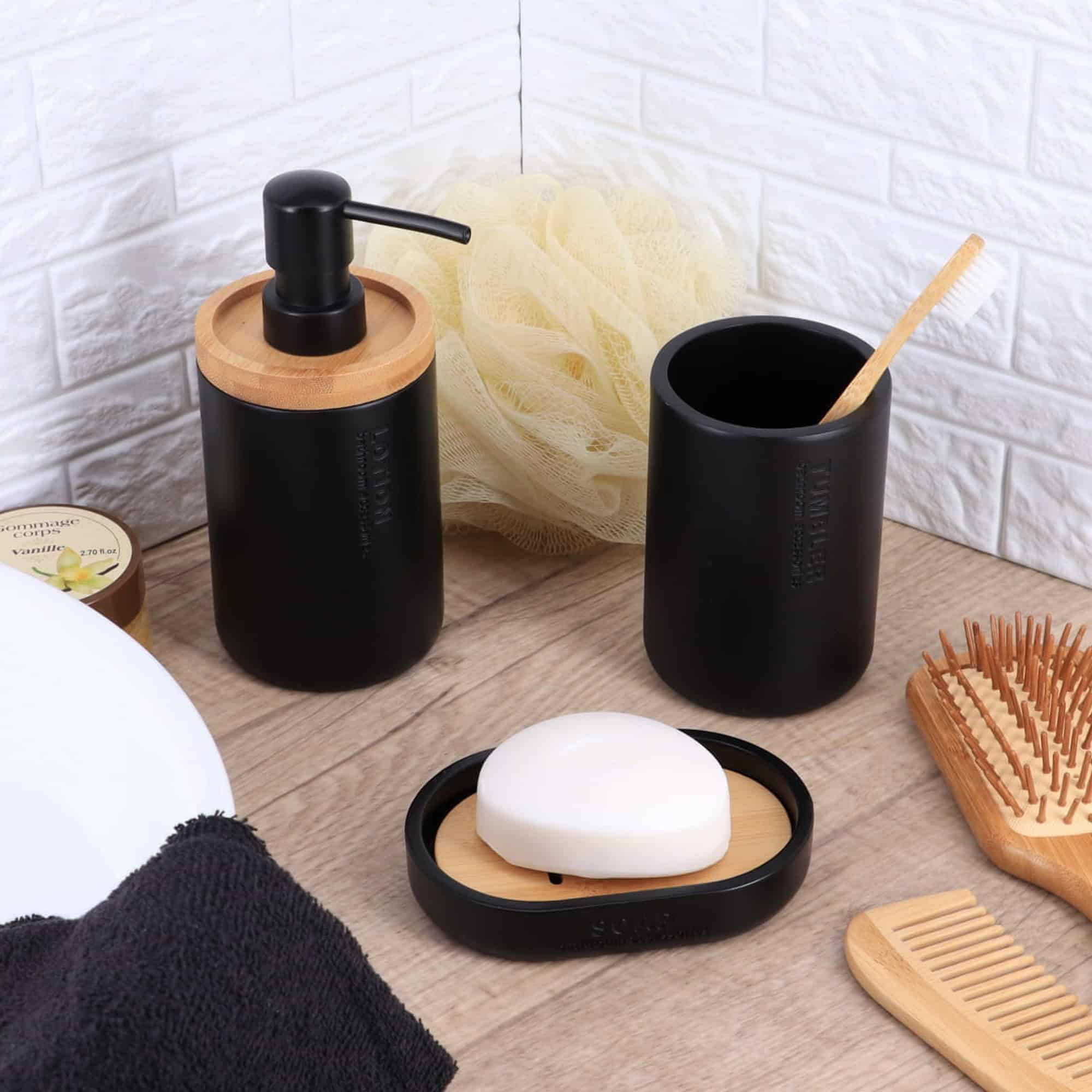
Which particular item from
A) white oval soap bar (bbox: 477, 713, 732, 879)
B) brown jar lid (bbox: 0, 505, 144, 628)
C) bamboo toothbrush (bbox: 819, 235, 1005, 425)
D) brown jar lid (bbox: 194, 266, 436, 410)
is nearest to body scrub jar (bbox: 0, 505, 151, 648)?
brown jar lid (bbox: 0, 505, 144, 628)

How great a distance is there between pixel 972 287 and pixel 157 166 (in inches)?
16.7

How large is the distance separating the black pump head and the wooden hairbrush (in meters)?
0.31

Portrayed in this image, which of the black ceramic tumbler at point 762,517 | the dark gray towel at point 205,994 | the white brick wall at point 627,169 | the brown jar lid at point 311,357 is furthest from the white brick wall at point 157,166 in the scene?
the dark gray towel at point 205,994

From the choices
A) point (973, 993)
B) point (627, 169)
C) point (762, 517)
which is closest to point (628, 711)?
point (762, 517)

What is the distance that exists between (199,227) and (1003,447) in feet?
1.50

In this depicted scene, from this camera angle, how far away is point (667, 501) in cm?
75

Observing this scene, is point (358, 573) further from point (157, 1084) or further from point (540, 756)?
point (157, 1084)

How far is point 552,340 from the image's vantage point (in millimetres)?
847

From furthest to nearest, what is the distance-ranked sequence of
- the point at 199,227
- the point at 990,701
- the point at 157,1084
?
the point at 199,227 < the point at 990,701 < the point at 157,1084

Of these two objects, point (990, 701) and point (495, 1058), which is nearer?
point (495, 1058)

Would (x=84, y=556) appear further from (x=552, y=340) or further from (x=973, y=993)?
(x=973, y=993)

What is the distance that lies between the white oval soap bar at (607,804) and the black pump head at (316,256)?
0.21 meters

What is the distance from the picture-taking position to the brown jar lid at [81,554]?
780 millimetres

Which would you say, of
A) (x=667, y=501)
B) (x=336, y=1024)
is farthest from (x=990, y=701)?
(x=336, y=1024)
